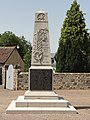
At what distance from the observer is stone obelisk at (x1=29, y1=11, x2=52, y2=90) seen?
48.7 ft

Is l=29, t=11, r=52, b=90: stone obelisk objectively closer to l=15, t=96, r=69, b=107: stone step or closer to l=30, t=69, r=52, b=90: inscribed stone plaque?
l=30, t=69, r=52, b=90: inscribed stone plaque

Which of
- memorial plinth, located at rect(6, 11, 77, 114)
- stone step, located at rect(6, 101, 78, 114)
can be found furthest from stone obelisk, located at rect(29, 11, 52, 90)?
stone step, located at rect(6, 101, 78, 114)

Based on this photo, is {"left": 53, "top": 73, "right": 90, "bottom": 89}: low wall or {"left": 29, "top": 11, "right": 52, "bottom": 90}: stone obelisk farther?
{"left": 53, "top": 73, "right": 90, "bottom": 89}: low wall

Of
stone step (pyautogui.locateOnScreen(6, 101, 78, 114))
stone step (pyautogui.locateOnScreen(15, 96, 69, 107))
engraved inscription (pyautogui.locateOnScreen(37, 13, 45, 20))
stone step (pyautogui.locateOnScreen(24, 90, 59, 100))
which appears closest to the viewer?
stone step (pyautogui.locateOnScreen(6, 101, 78, 114))

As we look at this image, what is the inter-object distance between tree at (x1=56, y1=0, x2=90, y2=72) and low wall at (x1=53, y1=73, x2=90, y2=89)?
23.3 feet

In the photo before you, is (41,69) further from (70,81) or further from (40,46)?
(70,81)

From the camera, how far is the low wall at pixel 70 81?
28.3 meters

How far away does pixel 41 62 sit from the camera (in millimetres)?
14930

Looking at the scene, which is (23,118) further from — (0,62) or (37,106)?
(0,62)

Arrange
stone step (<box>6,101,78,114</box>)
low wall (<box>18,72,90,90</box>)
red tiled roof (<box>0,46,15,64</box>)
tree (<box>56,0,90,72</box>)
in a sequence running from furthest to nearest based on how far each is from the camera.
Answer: red tiled roof (<box>0,46,15,64</box>) < tree (<box>56,0,90,72</box>) < low wall (<box>18,72,90,90</box>) < stone step (<box>6,101,78,114</box>)

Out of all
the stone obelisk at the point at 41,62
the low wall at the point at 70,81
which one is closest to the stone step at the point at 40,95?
the stone obelisk at the point at 41,62

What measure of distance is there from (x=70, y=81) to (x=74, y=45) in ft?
28.3

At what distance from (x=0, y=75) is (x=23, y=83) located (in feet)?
27.2

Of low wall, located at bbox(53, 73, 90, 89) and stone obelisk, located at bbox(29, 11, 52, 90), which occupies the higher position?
stone obelisk, located at bbox(29, 11, 52, 90)
